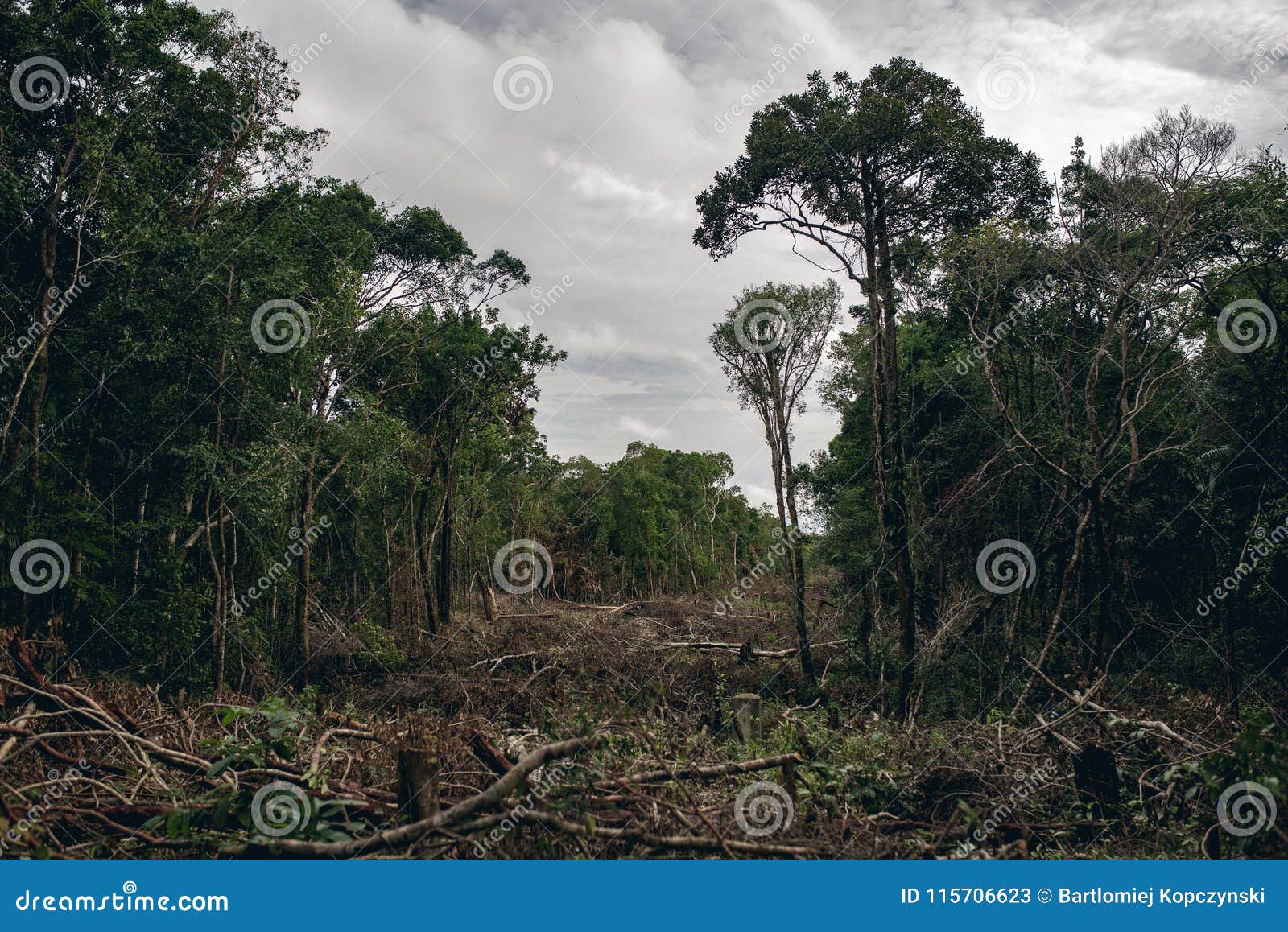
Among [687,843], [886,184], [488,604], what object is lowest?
[488,604]

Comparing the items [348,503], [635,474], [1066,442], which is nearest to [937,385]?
[1066,442]

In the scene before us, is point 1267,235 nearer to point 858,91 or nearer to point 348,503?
point 858,91

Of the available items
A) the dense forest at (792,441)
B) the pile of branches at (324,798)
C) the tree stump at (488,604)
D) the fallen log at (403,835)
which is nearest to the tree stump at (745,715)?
the dense forest at (792,441)

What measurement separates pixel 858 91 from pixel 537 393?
39.2 feet

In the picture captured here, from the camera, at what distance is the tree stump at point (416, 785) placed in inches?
108

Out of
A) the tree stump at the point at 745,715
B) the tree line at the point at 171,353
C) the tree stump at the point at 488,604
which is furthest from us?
the tree stump at the point at 488,604

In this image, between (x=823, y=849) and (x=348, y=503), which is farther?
(x=348, y=503)

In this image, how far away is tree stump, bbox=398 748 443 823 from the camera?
2734mm

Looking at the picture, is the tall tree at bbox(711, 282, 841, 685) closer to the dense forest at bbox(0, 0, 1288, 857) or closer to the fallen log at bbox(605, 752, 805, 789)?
the dense forest at bbox(0, 0, 1288, 857)

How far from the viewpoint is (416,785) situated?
2.75 m

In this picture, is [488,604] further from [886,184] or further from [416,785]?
[416,785]

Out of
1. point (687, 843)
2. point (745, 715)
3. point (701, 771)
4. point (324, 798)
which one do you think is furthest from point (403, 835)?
point (745, 715)

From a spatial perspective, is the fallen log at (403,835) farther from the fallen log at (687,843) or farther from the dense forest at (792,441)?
the dense forest at (792,441)

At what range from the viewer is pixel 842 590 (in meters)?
17.0
